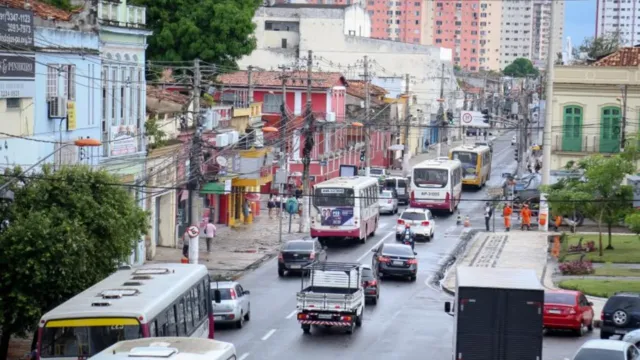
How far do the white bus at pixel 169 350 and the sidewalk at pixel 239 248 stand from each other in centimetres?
2776

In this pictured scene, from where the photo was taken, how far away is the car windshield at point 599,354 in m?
28.2

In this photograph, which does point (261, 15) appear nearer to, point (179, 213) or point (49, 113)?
point (179, 213)

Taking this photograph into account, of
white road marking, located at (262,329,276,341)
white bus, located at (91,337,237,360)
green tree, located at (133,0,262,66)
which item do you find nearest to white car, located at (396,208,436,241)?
green tree, located at (133,0,262,66)

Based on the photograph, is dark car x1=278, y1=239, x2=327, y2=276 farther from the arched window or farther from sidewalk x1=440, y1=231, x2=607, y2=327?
the arched window

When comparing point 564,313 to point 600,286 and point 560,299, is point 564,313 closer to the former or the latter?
point 560,299

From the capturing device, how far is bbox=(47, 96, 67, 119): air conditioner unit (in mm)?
42000

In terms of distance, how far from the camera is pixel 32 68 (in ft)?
131

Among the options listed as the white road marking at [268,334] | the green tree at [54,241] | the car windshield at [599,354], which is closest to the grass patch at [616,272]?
the white road marking at [268,334]

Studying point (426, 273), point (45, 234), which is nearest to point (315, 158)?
point (426, 273)

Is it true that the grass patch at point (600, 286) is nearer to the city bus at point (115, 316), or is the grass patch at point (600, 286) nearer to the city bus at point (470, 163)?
the city bus at point (115, 316)

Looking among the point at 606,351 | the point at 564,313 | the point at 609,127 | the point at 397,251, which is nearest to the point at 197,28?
the point at 609,127

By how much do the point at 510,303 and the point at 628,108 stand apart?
45398 mm

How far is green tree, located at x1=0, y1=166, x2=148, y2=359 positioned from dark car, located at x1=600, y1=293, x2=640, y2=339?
43.4 ft

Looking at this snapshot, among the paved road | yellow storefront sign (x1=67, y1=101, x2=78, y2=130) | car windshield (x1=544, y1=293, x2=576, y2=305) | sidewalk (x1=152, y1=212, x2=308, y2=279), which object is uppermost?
yellow storefront sign (x1=67, y1=101, x2=78, y2=130)
